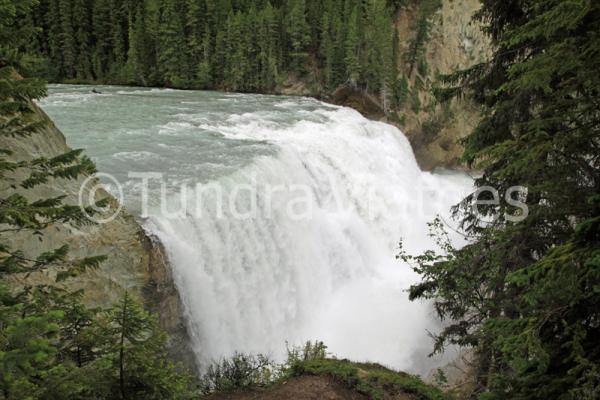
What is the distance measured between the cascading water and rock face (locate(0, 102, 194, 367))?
0.66m

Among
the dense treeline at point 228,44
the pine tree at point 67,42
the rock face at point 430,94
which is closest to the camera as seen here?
the rock face at point 430,94

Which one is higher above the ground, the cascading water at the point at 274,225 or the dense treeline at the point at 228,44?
the dense treeline at the point at 228,44

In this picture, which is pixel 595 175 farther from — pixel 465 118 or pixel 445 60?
pixel 445 60

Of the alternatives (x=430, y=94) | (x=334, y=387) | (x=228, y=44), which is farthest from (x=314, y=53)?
(x=334, y=387)

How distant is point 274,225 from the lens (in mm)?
13164

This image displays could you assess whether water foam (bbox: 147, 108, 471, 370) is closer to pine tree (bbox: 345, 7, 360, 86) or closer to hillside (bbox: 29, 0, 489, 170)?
hillside (bbox: 29, 0, 489, 170)

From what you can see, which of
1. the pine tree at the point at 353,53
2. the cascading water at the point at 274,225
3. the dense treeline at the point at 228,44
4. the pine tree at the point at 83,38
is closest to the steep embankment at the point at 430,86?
the pine tree at the point at 353,53

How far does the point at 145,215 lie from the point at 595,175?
8630 mm

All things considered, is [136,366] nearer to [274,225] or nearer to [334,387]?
[334,387]

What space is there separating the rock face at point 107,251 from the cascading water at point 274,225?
0.66m

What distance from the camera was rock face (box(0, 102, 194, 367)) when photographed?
23.8 feet

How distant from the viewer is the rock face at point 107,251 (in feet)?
23.8

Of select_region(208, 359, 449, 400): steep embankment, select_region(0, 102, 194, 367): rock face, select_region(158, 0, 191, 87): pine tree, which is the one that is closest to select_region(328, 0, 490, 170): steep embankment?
select_region(158, 0, 191, 87): pine tree

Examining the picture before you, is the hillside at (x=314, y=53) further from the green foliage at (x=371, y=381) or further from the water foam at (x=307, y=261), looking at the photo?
the green foliage at (x=371, y=381)
